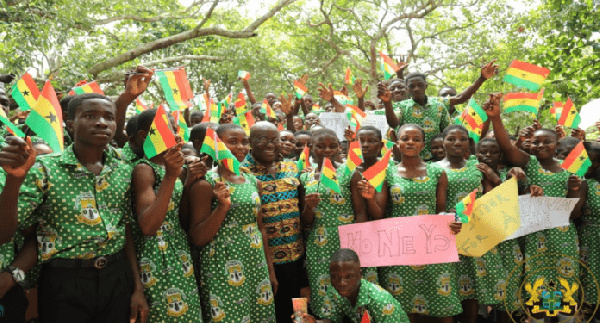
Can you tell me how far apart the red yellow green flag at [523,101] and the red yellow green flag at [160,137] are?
3.56 m

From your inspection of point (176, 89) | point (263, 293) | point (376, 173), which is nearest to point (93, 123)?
point (176, 89)

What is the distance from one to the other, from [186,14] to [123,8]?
75.1 inches

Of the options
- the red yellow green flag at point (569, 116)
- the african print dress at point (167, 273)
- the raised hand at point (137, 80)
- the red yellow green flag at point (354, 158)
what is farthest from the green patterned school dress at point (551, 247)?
the raised hand at point (137, 80)

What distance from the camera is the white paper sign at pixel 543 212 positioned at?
14.7 feet

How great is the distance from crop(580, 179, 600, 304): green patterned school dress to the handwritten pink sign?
1.94 metres

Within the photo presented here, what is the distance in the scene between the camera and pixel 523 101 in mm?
4824

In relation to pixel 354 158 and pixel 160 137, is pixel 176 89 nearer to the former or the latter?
pixel 160 137

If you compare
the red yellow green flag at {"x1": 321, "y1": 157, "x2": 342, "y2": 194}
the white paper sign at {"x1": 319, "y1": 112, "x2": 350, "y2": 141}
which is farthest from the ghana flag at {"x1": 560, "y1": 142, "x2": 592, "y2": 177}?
the white paper sign at {"x1": 319, "y1": 112, "x2": 350, "y2": 141}

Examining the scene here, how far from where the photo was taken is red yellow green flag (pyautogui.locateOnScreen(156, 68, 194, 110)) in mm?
3746

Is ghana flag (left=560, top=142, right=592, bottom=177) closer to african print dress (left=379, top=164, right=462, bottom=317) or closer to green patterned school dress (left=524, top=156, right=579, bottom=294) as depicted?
green patterned school dress (left=524, top=156, right=579, bottom=294)

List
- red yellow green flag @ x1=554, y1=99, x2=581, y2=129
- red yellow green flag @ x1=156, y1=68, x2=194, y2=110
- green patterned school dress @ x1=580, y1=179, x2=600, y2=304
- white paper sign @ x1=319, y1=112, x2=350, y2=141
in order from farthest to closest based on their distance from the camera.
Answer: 1. white paper sign @ x1=319, y1=112, x2=350, y2=141
2. red yellow green flag @ x1=554, y1=99, x2=581, y2=129
3. green patterned school dress @ x1=580, y1=179, x2=600, y2=304
4. red yellow green flag @ x1=156, y1=68, x2=194, y2=110

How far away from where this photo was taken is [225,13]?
1355 centimetres

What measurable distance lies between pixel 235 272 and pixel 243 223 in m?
0.35

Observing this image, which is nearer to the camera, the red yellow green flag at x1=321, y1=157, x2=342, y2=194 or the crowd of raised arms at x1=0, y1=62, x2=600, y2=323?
the crowd of raised arms at x1=0, y1=62, x2=600, y2=323
